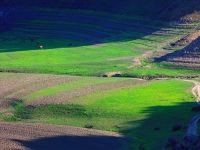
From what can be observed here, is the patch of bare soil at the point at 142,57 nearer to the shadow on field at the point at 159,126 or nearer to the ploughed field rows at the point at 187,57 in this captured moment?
the ploughed field rows at the point at 187,57

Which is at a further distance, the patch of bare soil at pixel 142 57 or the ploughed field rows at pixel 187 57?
the patch of bare soil at pixel 142 57

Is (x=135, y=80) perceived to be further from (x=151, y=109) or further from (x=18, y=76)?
(x=151, y=109)

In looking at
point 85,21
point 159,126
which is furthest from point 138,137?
point 85,21

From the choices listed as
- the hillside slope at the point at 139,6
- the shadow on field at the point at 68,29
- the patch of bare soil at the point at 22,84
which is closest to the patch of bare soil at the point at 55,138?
the patch of bare soil at the point at 22,84

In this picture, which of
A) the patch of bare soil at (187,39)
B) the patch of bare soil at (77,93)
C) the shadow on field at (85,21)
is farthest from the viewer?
the shadow on field at (85,21)

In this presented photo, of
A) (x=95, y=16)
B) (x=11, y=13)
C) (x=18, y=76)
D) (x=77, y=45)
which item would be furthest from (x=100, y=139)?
(x=11, y=13)

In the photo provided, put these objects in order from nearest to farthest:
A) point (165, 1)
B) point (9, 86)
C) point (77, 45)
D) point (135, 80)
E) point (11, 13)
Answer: point (9, 86) → point (135, 80) → point (77, 45) → point (165, 1) → point (11, 13)

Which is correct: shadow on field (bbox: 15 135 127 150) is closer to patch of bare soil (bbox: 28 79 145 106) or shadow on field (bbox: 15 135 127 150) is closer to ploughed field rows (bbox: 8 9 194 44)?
patch of bare soil (bbox: 28 79 145 106)
